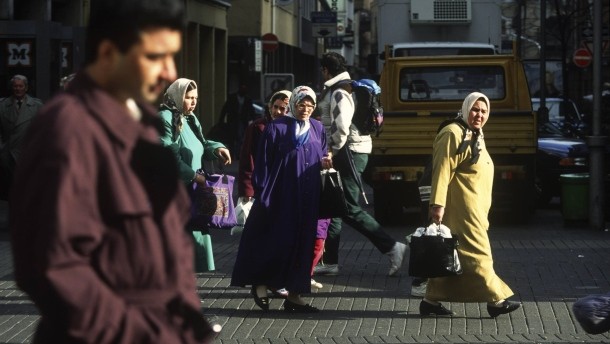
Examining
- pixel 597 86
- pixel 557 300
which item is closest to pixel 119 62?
pixel 557 300

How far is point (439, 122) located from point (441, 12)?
10.2 m

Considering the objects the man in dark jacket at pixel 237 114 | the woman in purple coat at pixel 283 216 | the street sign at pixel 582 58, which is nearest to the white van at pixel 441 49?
the man in dark jacket at pixel 237 114

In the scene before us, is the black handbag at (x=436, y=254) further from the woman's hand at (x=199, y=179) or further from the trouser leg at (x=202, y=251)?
the woman's hand at (x=199, y=179)

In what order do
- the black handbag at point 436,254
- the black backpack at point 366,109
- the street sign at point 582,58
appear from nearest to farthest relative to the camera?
1. the black handbag at point 436,254
2. the black backpack at point 366,109
3. the street sign at point 582,58

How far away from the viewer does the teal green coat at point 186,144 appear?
30.1 feet

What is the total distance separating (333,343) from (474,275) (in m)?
1.36

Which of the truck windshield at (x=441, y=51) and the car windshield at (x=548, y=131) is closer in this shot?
the car windshield at (x=548, y=131)

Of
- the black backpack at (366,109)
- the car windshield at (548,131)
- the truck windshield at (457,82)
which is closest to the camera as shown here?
the black backpack at (366,109)

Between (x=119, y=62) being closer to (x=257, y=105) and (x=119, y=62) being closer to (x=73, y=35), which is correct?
(x=73, y=35)

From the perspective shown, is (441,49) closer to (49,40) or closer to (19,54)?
(49,40)

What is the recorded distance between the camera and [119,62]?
127 inches

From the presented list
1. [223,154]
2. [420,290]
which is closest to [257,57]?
[420,290]

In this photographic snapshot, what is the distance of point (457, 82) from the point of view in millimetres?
19016

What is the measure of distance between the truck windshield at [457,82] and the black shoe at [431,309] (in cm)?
909
